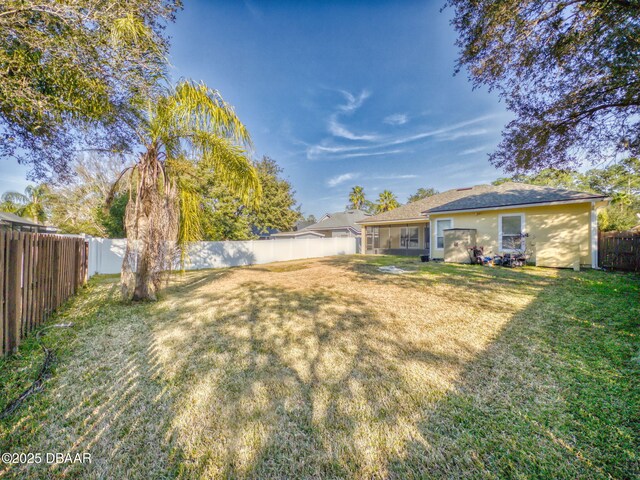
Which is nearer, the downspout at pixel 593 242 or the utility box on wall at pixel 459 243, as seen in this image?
the downspout at pixel 593 242

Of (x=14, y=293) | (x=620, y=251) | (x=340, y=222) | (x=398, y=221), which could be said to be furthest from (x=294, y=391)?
(x=340, y=222)

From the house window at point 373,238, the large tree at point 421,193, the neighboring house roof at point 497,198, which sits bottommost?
the house window at point 373,238

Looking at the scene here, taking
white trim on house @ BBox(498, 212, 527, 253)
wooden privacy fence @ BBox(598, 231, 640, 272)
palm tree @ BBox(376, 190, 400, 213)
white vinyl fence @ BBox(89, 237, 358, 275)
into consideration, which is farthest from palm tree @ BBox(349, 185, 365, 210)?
wooden privacy fence @ BBox(598, 231, 640, 272)

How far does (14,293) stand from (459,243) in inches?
511

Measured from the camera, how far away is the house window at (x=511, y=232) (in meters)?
10.6

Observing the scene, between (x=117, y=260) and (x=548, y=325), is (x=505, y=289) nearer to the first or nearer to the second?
(x=548, y=325)

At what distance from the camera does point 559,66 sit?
555cm

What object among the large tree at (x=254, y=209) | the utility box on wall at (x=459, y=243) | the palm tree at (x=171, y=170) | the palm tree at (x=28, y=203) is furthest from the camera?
the palm tree at (x=28, y=203)

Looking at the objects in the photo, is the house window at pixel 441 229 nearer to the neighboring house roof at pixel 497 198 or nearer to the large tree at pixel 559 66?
the neighboring house roof at pixel 497 198

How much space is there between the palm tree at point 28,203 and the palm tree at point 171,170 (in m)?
26.0

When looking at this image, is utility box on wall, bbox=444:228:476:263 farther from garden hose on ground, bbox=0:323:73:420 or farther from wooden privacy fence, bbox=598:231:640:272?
garden hose on ground, bbox=0:323:73:420

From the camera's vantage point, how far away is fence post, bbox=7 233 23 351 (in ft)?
10.0

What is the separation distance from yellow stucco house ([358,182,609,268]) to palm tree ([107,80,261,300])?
33.1 ft

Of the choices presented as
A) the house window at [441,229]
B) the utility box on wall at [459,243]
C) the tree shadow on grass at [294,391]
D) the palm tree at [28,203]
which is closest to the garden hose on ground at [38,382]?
the tree shadow on grass at [294,391]
